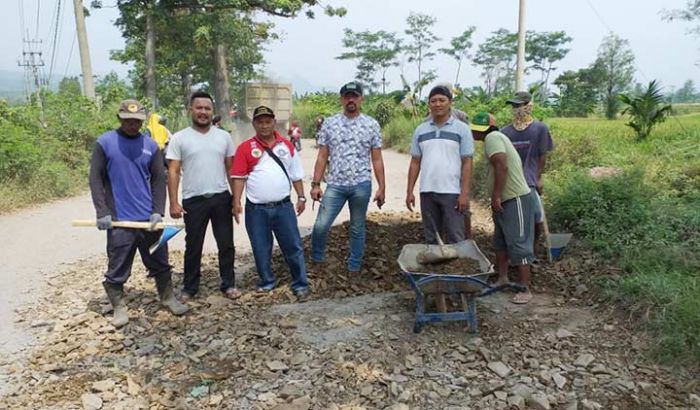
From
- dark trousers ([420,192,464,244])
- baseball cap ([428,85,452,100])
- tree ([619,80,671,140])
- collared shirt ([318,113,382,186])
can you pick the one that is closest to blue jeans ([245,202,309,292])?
collared shirt ([318,113,382,186])

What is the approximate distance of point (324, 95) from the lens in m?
32.9

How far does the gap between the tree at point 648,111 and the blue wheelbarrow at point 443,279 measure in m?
9.86

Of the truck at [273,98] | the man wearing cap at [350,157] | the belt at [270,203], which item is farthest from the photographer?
the truck at [273,98]

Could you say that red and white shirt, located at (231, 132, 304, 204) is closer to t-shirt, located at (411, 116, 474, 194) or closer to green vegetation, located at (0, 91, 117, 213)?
t-shirt, located at (411, 116, 474, 194)

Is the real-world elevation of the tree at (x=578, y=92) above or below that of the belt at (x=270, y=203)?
above

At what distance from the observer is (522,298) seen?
4.16 m

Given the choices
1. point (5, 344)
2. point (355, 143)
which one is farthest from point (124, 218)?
point (355, 143)

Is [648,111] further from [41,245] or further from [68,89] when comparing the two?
[68,89]

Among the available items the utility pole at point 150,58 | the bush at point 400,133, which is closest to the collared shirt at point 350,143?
the bush at point 400,133

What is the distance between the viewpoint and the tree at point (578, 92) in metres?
31.6

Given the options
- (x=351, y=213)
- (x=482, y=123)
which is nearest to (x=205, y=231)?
(x=351, y=213)

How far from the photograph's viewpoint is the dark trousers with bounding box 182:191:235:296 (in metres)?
4.12

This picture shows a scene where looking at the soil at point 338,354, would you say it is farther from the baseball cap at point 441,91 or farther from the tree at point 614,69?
the tree at point 614,69

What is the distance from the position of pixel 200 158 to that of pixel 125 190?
601mm
